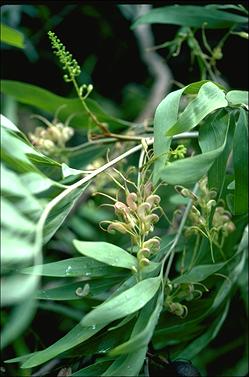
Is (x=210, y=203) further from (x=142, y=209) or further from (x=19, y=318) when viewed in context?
(x=19, y=318)

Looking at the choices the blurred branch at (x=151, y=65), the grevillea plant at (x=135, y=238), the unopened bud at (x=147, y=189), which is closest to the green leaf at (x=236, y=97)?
the grevillea plant at (x=135, y=238)

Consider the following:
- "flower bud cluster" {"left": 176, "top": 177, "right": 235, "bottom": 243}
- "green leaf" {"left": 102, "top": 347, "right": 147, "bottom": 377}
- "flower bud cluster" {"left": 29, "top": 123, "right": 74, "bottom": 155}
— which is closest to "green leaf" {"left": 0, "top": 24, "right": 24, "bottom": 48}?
"flower bud cluster" {"left": 29, "top": 123, "right": 74, "bottom": 155}

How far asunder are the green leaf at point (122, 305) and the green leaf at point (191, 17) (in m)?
0.60

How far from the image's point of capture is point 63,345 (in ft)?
2.37

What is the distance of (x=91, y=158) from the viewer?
1.28 m

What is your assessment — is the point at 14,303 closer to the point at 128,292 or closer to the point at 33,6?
the point at 128,292

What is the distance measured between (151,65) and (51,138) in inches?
26.5

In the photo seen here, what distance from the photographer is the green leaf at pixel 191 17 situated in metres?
1.21

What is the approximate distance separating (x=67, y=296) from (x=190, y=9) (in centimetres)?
54

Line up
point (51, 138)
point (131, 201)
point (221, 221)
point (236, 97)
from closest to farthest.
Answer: point (131, 201), point (236, 97), point (221, 221), point (51, 138)

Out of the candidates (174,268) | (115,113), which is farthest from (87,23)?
(174,268)

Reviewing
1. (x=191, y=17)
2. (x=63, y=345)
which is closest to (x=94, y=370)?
(x=63, y=345)

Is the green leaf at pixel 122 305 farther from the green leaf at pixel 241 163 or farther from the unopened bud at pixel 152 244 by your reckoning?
the green leaf at pixel 241 163

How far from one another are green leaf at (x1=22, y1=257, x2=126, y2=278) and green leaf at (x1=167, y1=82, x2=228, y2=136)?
15 cm
